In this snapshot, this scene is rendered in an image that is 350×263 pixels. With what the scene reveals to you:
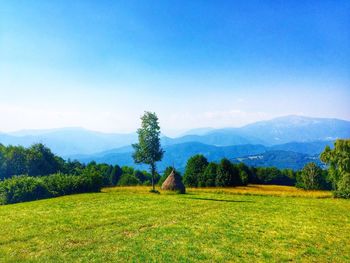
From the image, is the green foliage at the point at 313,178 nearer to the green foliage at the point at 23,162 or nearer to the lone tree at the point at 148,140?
the lone tree at the point at 148,140

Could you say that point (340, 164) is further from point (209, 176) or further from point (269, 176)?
point (269, 176)

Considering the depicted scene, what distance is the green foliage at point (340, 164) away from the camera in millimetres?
42156

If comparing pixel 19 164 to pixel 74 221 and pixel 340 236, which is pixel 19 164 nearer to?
pixel 74 221

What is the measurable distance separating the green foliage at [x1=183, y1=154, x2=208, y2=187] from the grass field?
51960 mm

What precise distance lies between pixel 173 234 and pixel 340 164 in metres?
39.3

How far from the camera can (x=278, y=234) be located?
63.4ft

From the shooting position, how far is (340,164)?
4544 cm

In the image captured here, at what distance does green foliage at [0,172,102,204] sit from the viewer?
126 feet

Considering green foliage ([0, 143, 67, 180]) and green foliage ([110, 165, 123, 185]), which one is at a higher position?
green foliage ([0, 143, 67, 180])

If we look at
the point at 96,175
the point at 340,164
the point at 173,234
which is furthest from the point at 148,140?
the point at 340,164

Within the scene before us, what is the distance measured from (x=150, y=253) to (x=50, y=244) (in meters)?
6.49

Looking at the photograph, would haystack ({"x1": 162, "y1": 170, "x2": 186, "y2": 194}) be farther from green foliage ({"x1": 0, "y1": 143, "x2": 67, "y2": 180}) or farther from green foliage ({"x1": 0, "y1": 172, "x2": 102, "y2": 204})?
green foliage ({"x1": 0, "y1": 143, "x2": 67, "y2": 180})

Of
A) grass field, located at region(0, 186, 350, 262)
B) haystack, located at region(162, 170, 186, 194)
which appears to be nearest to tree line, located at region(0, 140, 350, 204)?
haystack, located at region(162, 170, 186, 194)

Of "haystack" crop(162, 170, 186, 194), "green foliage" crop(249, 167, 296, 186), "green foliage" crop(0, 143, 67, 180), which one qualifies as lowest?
"green foliage" crop(249, 167, 296, 186)
